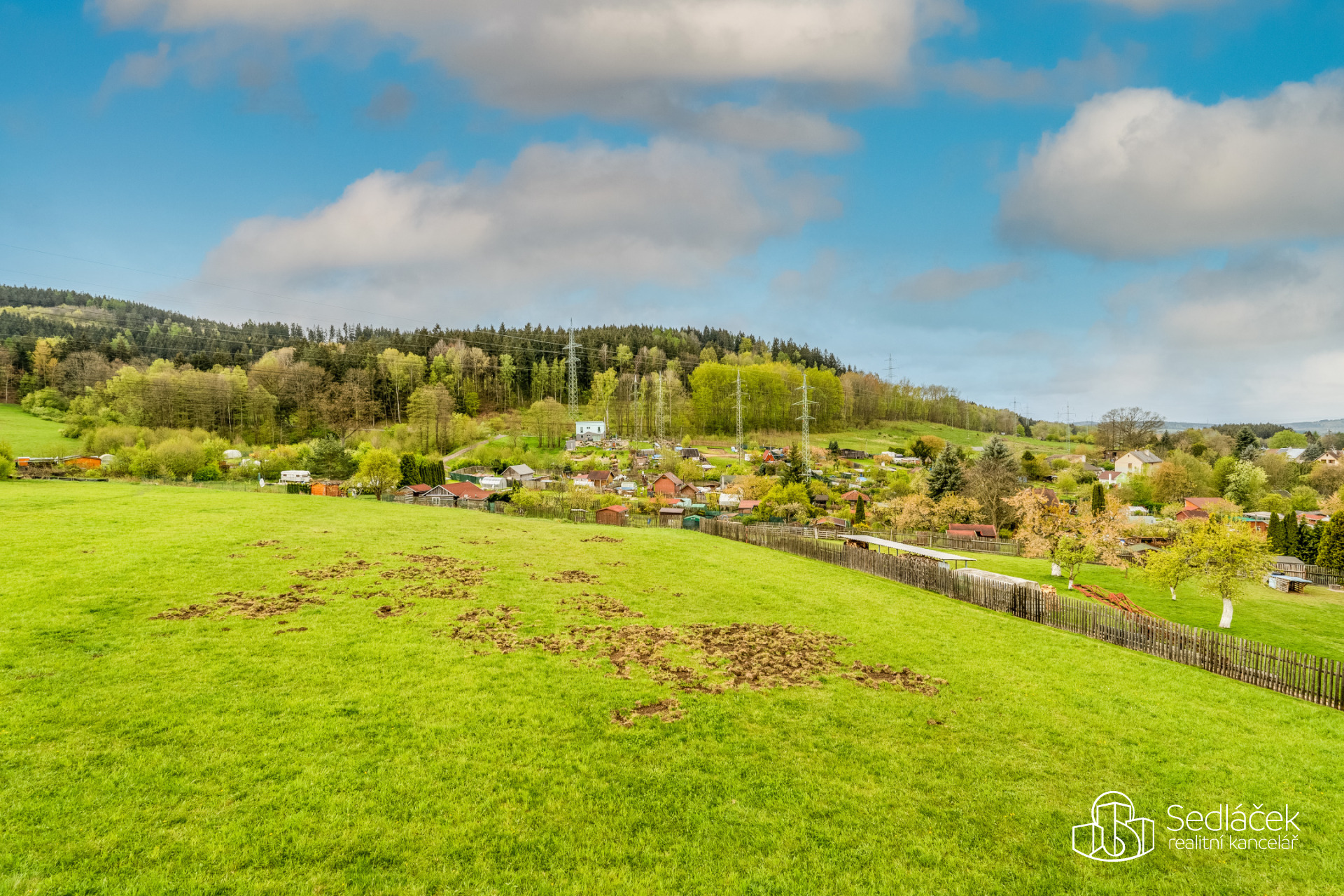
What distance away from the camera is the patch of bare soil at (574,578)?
22.4 meters

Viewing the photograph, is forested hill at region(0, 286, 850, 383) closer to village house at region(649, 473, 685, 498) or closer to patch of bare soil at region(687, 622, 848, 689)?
village house at region(649, 473, 685, 498)

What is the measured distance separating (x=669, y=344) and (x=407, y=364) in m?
91.4

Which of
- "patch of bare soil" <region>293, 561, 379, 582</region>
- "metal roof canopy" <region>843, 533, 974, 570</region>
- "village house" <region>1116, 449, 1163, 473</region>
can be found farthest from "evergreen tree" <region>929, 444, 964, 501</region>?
"patch of bare soil" <region>293, 561, 379, 582</region>

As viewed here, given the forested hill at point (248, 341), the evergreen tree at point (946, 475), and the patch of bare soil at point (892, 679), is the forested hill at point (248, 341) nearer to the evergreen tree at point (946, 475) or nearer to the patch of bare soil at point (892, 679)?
the evergreen tree at point (946, 475)

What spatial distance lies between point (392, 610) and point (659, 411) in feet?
304

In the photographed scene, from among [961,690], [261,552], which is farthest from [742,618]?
[261,552]

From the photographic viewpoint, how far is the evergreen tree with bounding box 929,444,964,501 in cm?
6756

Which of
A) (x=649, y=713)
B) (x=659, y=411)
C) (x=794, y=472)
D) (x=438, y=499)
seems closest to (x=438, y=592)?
(x=649, y=713)

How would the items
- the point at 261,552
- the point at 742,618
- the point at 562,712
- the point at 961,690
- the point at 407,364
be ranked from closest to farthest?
1. the point at 562,712
2. the point at 961,690
3. the point at 742,618
4. the point at 261,552
5. the point at 407,364

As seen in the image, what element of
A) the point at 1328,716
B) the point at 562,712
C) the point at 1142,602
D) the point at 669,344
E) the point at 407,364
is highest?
the point at 669,344

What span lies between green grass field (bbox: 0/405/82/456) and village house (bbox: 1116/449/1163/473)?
170259mm

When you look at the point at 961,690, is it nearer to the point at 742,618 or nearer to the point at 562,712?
the point at 742,618

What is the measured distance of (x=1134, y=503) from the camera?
86.7m

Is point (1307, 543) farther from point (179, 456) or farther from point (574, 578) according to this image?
point (179, 456)
